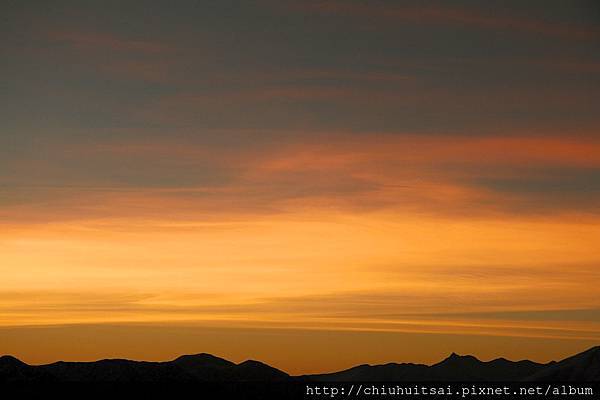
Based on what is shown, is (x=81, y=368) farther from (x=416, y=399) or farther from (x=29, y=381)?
(x=416, y=399)

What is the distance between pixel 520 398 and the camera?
126562mm

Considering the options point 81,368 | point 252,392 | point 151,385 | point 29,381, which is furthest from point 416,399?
point 81,368

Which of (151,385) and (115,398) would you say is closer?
(115,398)

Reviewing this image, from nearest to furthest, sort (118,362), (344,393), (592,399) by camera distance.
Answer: (344,393) < (592,399) < (118,362)

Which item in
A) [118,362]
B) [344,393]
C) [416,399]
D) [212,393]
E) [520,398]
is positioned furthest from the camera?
[118,362]

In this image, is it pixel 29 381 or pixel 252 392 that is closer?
pixel 29 381

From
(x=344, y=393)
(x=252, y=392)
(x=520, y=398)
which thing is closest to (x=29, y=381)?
(x=252, y=392)

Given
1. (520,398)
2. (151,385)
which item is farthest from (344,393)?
(151,385)

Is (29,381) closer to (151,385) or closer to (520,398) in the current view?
(151,385)

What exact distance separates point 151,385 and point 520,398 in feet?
214

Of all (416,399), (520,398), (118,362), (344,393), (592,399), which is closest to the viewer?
(344,393)

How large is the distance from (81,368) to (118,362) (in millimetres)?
7241

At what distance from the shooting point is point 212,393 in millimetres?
160125

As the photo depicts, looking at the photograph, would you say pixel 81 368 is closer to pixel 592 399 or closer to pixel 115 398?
pixel 115 398
